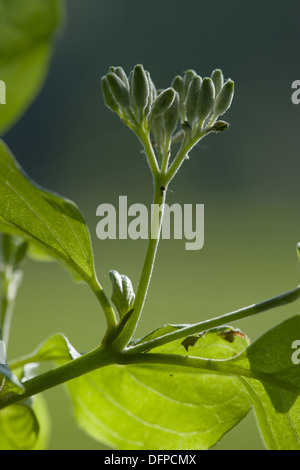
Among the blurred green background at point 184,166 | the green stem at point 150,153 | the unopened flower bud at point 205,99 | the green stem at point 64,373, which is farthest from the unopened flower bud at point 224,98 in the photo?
the blurred green background at point 184,166

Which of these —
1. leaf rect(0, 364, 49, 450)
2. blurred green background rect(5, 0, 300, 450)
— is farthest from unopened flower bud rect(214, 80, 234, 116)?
blurred green background rect(5, 0, 300, 450)

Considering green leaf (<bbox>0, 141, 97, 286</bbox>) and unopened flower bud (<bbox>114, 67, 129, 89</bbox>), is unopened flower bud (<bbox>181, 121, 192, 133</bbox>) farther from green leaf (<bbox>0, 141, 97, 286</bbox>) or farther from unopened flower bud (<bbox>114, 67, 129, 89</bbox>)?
green leaf (<bbox>0, 141, 97, 286</bbox>)

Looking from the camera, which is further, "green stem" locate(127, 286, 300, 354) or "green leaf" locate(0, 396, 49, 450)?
"green leaf" locate(0, 396, 49, 450)

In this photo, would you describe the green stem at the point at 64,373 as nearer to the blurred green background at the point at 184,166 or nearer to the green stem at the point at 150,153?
the green stem at the point at 150,153

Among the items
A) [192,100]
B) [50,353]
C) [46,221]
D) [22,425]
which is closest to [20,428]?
[22,425]

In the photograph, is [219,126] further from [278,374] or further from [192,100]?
[278,374]

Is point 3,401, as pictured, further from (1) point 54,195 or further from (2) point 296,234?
(2) point 296,234
